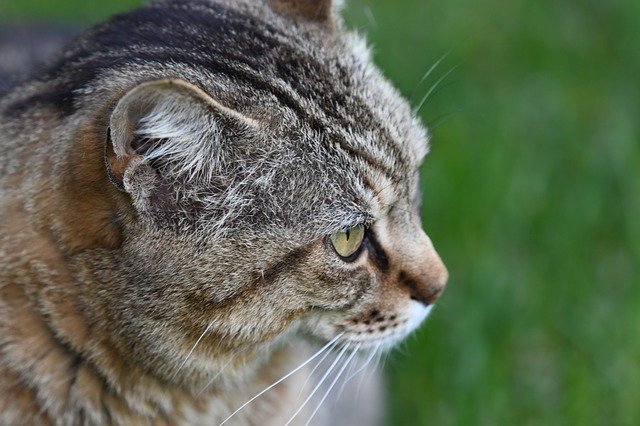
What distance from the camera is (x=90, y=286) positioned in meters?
2.13

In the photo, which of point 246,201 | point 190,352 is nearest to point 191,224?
point 246,201

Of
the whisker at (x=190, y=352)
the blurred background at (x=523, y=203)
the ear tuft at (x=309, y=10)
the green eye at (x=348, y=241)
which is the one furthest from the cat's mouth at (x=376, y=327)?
the ear tuft at (x=309, y=10)

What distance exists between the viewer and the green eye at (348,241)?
2170 mm

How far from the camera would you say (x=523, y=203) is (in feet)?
12.7

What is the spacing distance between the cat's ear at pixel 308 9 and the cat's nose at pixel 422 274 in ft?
2.13

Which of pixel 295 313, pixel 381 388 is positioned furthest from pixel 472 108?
pixel 295 313

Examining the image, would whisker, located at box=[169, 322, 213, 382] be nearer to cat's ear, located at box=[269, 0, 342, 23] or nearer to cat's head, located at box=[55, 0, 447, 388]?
cat's head, located at box=[55, 0, 447, 388]

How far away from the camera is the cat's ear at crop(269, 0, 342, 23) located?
8.04 feet

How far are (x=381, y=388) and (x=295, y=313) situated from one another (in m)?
1.27

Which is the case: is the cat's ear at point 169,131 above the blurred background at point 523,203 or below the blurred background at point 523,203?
below

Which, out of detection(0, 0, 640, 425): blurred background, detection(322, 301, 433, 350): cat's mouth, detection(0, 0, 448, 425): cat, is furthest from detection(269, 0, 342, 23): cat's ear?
detection(322, 301, 433, 350): cat's mouth

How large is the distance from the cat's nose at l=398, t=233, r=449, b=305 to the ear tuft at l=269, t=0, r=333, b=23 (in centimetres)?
65

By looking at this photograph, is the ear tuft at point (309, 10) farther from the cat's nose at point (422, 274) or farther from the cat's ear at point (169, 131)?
the cat's nose at point (422, 274)

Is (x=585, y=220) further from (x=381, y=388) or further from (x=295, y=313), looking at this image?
(x=295, y=313)
